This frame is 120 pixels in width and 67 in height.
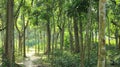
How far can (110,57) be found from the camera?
83.0 feet

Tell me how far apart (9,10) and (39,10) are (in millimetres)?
9234

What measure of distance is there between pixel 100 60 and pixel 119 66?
13.2 m

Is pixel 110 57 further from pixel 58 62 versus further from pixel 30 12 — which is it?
pixel 30 12

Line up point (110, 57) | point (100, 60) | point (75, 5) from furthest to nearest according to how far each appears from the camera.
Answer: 1. point (110, 57)
2. point (75, 5)
3. point (100, 60)

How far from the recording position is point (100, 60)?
9.98 m

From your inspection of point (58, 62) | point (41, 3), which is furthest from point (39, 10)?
point (58, 62)

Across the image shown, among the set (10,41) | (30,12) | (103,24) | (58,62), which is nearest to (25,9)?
(30,12)

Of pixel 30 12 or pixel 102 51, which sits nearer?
pixel 102 51

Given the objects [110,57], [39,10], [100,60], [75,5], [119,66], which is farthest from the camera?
[39,10]

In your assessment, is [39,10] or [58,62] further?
[39,10]

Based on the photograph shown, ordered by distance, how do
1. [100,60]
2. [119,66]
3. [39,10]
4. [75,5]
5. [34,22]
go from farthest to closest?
1. [34,22]
2. [39,10]
3. [119,66]
4. [75,5]
5. [100,60]

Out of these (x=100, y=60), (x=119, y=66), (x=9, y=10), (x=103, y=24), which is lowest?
(x=119, y=66)

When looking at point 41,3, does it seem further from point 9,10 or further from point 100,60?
point 100,60

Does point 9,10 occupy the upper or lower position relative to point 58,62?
upper
